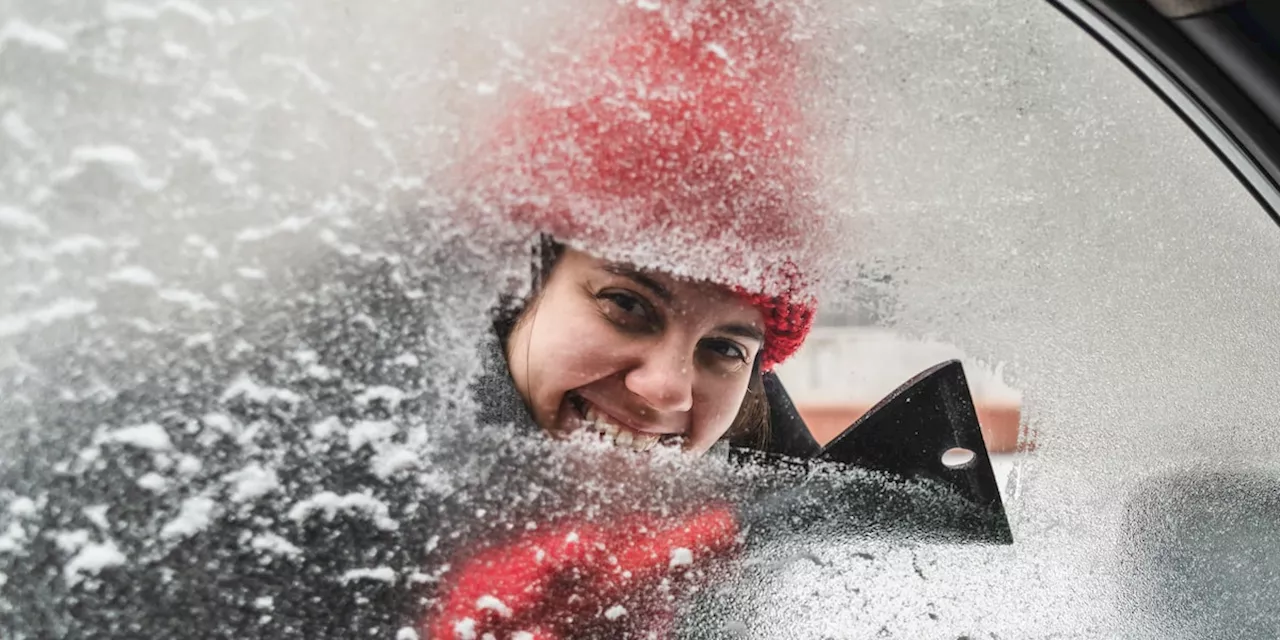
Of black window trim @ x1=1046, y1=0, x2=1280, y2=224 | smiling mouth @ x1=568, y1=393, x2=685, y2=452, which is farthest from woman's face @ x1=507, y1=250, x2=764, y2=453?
black window trim @ x1=1046, y1=0, x2=1280, y2=224

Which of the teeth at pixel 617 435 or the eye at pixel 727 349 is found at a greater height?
the eye at pixel 727 349

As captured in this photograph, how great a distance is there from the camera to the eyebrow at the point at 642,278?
2.94 feet

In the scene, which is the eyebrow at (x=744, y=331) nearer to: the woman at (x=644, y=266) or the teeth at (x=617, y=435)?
the woman at (x=644, y=266)

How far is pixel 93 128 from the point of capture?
0.77 m

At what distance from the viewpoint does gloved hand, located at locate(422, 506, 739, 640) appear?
0.83 metres

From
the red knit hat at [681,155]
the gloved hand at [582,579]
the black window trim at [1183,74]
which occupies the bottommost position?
the gloved hand at [582,579]

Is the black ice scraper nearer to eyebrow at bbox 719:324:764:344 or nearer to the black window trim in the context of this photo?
eyebrow at bbox 719:324:764:344

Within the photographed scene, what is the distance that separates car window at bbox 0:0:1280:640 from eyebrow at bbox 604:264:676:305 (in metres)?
0.02

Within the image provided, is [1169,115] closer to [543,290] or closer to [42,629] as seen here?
[543,290]

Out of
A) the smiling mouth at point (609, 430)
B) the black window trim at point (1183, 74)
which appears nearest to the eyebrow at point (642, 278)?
the smiling mouth at point (609, 430)

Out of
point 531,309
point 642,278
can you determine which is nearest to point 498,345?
point 531,309

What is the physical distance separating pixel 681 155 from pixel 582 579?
1.35ft

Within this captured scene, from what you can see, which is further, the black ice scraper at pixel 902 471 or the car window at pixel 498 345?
the black ice scraper at pixel 902 471

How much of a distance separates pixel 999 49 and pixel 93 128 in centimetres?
85
